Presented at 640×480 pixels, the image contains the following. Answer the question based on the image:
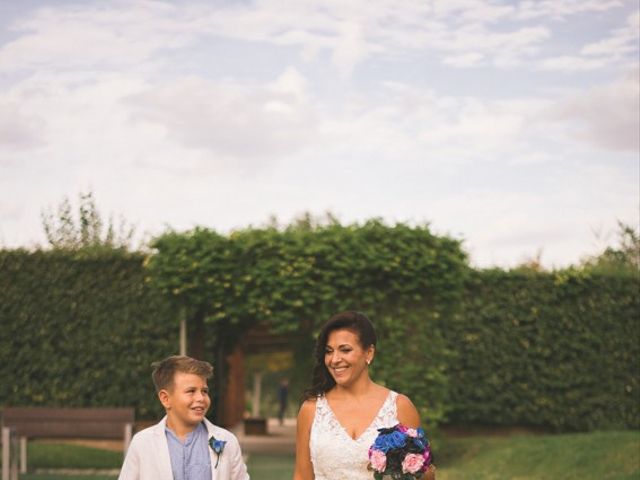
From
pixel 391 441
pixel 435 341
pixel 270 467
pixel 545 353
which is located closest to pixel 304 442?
pixel 391 441

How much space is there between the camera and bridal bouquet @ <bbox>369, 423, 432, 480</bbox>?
181 inches

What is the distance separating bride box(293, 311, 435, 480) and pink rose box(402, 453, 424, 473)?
0.65ft

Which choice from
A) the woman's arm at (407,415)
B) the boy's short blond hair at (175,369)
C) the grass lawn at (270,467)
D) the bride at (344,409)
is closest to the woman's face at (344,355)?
the bride at (344,409)

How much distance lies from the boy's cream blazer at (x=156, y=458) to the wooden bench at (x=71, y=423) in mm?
8647

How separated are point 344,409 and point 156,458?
0.93m

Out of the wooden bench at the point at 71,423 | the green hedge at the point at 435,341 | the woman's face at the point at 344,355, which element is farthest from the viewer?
the green hedge at the point at 435,341

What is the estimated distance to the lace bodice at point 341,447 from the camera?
15.9ft

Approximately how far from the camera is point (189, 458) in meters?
5.00

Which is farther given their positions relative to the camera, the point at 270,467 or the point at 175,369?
the point at 270,467

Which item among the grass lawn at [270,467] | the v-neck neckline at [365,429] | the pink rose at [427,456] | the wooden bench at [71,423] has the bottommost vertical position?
the grass lawn at [270,467]

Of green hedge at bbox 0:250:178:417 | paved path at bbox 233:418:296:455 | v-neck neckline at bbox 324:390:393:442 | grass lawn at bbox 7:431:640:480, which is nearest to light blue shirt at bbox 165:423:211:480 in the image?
v-neck neckline at bbox 324:390:393:442

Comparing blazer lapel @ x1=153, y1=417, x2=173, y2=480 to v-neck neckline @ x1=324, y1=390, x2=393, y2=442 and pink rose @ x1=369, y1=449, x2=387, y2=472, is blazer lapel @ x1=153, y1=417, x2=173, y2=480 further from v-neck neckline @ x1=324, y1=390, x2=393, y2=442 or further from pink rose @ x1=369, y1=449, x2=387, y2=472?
pink rose @ x1=369, y1=449, x2=387, y2=472

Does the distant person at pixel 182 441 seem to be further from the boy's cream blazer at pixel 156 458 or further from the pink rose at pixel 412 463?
the pink rose at pixel 412 463

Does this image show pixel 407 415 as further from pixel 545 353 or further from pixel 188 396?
pixel 545 353
